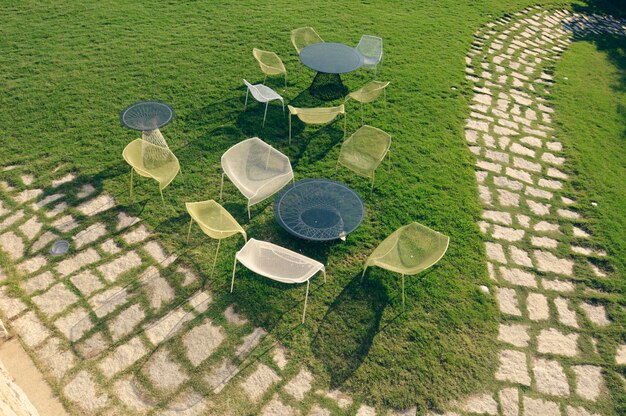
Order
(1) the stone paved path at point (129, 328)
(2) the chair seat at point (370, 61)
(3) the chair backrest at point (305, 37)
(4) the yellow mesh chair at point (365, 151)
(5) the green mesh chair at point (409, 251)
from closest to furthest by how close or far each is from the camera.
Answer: (1) the stone paved path at point (129, 328)
(5) the green mesh chair at point (409, 251)
(4) the yellow mesh chair at point (365, 151)
(2) the chair seat at point (370, 61)
(3) the chair backrest at point (305, 37)

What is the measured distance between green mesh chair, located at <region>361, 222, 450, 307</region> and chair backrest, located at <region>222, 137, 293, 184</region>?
79.6 inches

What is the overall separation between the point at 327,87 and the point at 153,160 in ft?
15.1

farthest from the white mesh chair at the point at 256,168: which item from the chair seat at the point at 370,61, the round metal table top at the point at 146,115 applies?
the chair seat at the point at 370,61

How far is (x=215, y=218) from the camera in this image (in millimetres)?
6559

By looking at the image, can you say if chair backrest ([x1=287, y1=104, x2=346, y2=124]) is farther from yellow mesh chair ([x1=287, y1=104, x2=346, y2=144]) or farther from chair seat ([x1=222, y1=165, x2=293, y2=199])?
chair seat ([x1=222, y1=165, x2=293, y2=199])

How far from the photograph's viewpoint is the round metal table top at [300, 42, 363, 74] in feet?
30.8

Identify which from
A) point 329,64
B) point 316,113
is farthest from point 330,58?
point 316,113

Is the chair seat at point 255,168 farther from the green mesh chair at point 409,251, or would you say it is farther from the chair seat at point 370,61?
the chair seat at point 370,61

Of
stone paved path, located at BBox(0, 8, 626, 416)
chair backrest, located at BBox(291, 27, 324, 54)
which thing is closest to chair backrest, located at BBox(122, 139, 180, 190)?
stone paved path, located at BBox(0, 8, 626, 416)

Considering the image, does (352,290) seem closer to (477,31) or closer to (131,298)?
(131,298)

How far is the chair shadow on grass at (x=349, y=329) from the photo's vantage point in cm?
566

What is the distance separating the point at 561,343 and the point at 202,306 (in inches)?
193

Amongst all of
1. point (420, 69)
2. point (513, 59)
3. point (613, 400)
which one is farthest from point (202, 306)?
point (513, 59)

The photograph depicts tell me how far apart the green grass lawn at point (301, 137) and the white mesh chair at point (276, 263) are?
0.49 m
